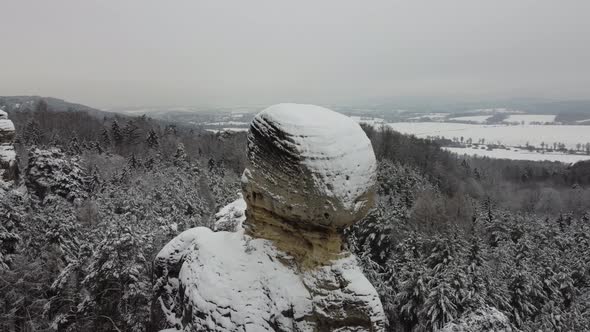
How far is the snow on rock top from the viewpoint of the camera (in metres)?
6.98

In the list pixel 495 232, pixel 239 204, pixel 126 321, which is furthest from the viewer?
pixel 495 232

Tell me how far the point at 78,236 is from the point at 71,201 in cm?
1093

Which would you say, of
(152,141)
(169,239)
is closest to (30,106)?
(152,141)

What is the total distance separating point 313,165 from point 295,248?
6.19ft

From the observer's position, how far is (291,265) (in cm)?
763

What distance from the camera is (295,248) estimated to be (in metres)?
7.72

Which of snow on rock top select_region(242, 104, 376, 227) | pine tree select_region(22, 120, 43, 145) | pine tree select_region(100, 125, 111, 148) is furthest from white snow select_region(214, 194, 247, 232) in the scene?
pine tree select_region(100, 125, 111, 148)

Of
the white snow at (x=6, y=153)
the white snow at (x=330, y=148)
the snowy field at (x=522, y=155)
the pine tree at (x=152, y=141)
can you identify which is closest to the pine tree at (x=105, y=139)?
the pine tree at (x=152, y=141)

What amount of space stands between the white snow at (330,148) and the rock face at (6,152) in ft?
79.6

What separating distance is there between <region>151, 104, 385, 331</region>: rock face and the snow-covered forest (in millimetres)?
5452

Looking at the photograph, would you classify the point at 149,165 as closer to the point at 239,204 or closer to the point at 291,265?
the point at 239,204

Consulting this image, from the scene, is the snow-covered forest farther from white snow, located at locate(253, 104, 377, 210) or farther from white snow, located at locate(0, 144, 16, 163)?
white snow, located at locate(253, 104, 377, 210)

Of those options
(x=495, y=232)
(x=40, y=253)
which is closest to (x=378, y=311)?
(x=40, y=253)

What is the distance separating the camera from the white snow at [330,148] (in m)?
6.96
